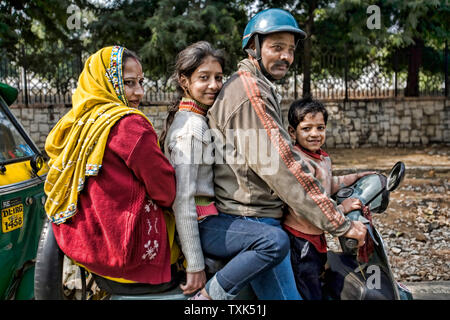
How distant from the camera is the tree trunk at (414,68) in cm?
1268

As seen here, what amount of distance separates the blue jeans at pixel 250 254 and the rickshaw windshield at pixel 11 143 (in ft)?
5.86

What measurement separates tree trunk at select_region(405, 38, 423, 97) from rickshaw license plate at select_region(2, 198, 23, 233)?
12284 millimetres

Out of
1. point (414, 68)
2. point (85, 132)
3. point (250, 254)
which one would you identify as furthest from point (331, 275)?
point (414, 68)

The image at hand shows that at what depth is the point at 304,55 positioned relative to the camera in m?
12.7

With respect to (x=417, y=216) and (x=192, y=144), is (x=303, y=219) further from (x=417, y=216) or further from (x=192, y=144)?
(x=417, y=216)

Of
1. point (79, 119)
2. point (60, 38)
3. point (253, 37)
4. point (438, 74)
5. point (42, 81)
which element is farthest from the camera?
point (438, 74)

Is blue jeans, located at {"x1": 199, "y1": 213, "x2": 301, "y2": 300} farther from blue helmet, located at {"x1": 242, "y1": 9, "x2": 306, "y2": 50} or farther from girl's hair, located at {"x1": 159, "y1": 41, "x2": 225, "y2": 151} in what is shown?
blue helmet, located at {"x1": 242, "y1": 9, "x2": 306, "y2": 50}

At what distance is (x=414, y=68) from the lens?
501 inches

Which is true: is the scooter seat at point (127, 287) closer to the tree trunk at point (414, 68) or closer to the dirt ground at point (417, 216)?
the dirt ground at point (417, 216)

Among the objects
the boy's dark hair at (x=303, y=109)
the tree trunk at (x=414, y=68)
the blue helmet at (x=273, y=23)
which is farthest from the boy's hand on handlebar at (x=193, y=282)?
the tree trunk at (x=414, y=68)

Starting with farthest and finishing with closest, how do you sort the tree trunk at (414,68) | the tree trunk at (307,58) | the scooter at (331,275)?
the tree trunk at (414,68)
the tree trunk at (307,58)
the scooter at (331,275)
